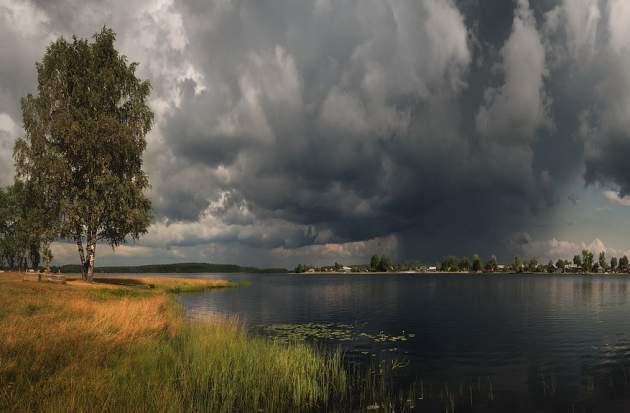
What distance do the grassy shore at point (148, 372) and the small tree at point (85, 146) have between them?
25908 millimetres

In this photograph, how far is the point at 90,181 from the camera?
4981 cm

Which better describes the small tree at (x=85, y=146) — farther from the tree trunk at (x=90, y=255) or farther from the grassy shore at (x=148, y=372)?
the grassy shore at (x=148, y=372)

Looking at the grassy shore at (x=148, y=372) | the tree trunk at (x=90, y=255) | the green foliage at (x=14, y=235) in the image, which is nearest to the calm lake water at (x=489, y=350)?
the grassy shore at (x=148, y=372)

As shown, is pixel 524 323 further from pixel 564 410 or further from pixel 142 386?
pixel 142 386

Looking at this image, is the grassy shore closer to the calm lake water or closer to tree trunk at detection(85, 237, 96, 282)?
the calm lake water

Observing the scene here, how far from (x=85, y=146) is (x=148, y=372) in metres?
39.6

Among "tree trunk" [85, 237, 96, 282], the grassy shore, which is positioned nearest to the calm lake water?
the grassy shore

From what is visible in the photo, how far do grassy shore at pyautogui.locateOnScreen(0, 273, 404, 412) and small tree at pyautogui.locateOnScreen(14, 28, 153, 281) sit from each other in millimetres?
25908

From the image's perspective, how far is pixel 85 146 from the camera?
1880 inches

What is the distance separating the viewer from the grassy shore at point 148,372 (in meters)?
12.1

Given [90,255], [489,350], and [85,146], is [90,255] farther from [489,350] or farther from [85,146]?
[489,350]

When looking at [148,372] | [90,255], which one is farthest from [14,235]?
[148,372]

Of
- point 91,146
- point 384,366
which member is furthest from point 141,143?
point 384,366

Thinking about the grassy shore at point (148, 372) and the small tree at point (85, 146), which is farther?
the small tree at point (85, 146)
